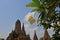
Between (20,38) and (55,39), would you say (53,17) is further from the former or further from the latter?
(20,38)

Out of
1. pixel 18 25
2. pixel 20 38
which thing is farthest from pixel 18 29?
pixel 20 38

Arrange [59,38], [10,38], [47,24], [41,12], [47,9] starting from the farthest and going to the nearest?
1. [10,38]
2. [59,38]
3. [47,24]
4. [41,12]
5. [47,9]

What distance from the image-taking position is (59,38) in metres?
15.9

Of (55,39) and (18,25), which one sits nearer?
(55,39)

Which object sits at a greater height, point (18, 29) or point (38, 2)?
point (18, 29)

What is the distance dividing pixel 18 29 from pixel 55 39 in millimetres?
75463

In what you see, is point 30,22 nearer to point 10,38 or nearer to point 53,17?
point 53,17

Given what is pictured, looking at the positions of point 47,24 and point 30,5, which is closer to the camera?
point 30,5

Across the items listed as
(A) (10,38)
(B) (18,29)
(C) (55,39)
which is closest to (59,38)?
(C) (55,39)

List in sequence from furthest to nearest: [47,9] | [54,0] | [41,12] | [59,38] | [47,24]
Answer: [59,38], [47,24], [41,12], [47,9], [54,0]

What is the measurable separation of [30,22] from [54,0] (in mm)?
1263

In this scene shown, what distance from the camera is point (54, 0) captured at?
759 cm

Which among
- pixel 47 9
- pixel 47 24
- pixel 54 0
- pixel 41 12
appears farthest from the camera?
pixel 47 24

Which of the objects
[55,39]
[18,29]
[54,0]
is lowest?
[55,39]
